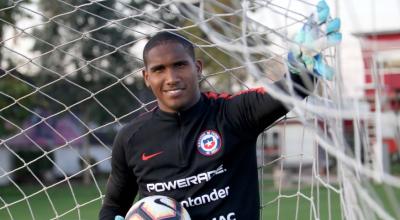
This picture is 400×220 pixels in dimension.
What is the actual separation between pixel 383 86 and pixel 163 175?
102cm

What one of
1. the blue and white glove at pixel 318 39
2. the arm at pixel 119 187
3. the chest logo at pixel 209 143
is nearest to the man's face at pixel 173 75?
the chest logo at pixel 209 143

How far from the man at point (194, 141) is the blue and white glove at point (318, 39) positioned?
385mm

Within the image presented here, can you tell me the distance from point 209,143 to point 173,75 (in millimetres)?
305

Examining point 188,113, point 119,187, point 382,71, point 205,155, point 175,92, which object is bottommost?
point 119,187

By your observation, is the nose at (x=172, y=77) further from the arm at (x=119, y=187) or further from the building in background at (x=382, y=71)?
the building in background at (x=382, y=71)

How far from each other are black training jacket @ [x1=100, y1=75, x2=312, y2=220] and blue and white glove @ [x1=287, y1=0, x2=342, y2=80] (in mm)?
396

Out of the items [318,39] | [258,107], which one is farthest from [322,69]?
[258,107]

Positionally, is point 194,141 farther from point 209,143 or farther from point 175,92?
point 175,92

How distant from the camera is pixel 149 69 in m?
2.80

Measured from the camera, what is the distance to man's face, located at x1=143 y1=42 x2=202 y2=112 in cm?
272

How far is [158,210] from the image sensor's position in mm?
2709

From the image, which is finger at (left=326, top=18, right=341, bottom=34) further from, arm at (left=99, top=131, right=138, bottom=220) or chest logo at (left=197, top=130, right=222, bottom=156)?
arm at (left=99, top=131, right=138, bottom=220)

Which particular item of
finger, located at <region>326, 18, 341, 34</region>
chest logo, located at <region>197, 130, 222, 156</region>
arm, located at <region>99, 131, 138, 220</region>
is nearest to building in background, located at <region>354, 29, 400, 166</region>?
finger, located at <region>326, 18, 341, 34</region>

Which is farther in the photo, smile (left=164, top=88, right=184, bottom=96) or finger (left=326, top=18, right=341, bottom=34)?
smile (left=164, top=88, right=184, bottom=96)
